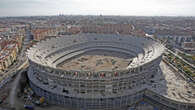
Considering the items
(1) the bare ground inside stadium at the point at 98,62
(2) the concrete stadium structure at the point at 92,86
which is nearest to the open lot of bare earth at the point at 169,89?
(2) the concrete stadium structure at the point at 92,86

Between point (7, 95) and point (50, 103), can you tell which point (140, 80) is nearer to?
point (50, 103)

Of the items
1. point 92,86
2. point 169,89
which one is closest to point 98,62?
point 92,86

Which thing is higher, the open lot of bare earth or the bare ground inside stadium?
the bare ground inside stadium

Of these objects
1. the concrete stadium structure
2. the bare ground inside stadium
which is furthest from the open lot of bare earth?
the bare ground inside stadium

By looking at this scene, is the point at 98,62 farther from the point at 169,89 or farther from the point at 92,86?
the point at 169,89

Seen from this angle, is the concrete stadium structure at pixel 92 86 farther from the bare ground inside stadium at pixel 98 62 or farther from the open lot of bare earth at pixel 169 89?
the bare ground inside stadium at pixel 98 62

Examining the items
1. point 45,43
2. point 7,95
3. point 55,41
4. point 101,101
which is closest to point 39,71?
point 7,95

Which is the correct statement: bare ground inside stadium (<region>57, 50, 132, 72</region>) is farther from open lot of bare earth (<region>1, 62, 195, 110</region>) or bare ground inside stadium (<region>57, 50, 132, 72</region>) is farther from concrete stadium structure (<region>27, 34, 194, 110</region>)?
concrete stadium structure (<region>27, 34, 194, 110</region>)

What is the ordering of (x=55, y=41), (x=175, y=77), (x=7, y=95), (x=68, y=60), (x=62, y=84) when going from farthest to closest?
(x=55, y=41)
(x=68, y=60)
(x=175, y=77)
(x=7, y=95)
(x=62, y=84)
